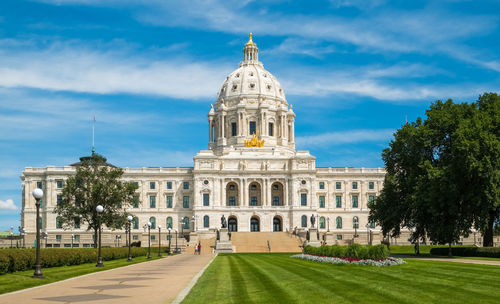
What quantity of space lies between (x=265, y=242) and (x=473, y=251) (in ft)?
151

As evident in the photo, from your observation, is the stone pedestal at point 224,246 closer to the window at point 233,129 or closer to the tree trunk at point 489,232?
the tree trunk at point 489,232

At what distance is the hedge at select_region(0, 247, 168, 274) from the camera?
30859mm

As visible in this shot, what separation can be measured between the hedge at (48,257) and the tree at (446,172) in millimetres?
28293

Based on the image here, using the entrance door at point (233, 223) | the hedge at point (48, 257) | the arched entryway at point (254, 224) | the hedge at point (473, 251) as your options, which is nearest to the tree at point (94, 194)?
the hedge at point (48, 257)

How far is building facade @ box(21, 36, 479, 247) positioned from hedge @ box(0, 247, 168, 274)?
6065 cm

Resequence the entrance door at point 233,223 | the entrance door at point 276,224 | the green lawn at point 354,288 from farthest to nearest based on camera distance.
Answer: the entrance door at point 233,223, the entrance door at point 276,224, the green lawn at point 354,288

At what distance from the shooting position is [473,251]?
51.9 m

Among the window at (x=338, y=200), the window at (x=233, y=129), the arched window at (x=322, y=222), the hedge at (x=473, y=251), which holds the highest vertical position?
the window at (x=233, y=129)

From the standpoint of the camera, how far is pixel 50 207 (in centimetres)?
11781

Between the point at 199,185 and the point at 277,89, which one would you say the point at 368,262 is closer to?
the point at 199,185

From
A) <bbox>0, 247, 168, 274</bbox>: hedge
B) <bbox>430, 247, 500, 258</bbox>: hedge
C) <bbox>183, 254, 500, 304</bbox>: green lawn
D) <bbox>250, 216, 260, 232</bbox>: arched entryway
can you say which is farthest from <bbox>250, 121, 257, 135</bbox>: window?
<bbox>183, 254, 500, 304</bbox>: green lawn

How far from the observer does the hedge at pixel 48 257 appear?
101 ft

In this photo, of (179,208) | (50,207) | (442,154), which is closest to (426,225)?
(442,154)

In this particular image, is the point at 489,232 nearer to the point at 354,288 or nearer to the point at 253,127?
the point at 354,288
